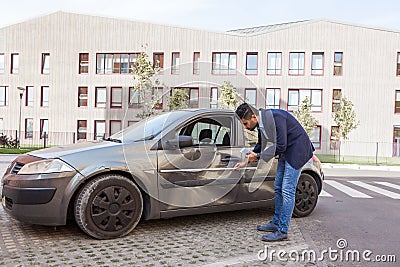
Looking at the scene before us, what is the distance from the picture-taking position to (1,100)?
36.5 m

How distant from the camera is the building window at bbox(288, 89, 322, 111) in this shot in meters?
31.7

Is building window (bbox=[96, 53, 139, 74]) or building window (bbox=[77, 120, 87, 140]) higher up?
building window (bbox=[96, 53, 139, 74])

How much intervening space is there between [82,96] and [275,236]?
1307 inches

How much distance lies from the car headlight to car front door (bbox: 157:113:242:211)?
1116 mm

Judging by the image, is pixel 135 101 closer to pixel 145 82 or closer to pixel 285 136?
pixel 285 136

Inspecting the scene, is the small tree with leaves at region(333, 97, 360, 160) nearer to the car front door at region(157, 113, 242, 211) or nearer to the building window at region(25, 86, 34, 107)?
the car front door at region(157, 113, 242, 211)

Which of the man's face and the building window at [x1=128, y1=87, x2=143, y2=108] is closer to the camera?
the man's face

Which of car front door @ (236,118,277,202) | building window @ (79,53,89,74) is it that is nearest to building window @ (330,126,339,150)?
building window @ (79,53,89,74)

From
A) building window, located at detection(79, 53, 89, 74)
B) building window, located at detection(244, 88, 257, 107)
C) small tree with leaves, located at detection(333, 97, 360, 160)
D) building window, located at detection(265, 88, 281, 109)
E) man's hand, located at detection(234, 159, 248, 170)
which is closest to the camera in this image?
man's hand, located at detection(234, 159, 248, 170)

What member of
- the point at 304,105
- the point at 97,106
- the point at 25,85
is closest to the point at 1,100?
the point at 25,85

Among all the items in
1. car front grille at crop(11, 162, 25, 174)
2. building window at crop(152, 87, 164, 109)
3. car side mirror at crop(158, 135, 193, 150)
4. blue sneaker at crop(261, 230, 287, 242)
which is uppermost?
building window at crop(152, 87, 164, 109)

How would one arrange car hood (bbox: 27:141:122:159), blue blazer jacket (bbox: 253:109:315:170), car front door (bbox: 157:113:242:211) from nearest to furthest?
car hood (bbox: 27:141:122:159) → blue blazer jacket (bbox: 253:109:315:170) → car front door (bbox: 157:113:242:211)

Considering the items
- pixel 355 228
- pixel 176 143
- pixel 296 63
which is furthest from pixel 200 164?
pixel 296 63

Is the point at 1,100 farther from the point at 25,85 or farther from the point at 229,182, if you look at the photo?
the point at 229,182
